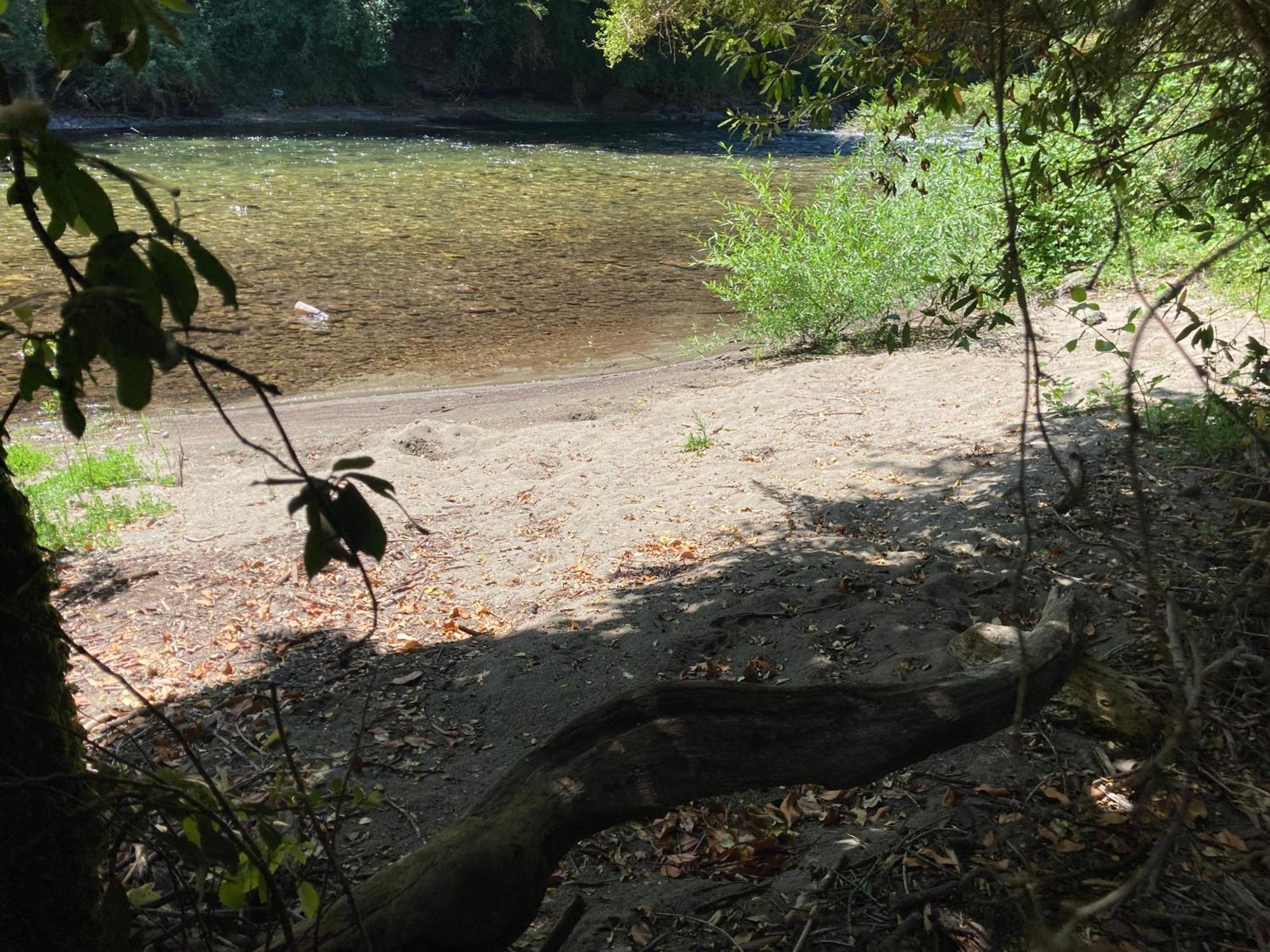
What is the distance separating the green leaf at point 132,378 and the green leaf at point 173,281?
0.24 feet

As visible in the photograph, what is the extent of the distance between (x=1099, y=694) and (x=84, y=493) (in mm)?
6592

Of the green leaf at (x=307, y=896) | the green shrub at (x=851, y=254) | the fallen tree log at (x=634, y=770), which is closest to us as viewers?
the green leaf at (x=307, y=896)

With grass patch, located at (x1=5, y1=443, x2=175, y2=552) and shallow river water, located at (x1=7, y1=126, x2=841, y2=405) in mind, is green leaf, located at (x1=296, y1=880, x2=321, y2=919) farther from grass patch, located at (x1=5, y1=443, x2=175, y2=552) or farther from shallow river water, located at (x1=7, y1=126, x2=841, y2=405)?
shallow river water, located at (x1=7, y1=126, x2=841, y2=405)

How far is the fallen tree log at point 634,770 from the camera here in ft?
6.92

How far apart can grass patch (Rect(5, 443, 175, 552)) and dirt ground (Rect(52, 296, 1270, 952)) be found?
0.82 feet

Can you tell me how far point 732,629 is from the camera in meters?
4.38

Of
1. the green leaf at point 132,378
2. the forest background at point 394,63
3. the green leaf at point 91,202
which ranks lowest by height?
the green leaf at point 132,378

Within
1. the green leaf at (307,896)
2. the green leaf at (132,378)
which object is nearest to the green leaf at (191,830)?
the green leaf at (307,896)

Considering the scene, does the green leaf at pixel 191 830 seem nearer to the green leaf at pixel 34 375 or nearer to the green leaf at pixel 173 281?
the green leaf at pixel 34 375

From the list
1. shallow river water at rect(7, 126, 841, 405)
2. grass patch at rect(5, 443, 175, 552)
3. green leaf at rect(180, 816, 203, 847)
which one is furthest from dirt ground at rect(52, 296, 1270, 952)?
shallow river water at rect(7, 126, 841, 405)

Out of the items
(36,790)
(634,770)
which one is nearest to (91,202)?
(36,790)

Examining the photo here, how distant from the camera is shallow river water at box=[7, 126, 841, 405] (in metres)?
11.8

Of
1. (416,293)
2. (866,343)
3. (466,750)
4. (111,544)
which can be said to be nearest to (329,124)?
(416,293)

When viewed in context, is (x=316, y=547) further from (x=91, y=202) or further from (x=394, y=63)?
(x=394, y=63)
